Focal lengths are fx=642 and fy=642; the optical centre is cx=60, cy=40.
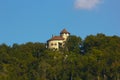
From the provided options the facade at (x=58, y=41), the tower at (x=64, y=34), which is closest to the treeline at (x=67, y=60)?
the facade at (x=58, y=41)

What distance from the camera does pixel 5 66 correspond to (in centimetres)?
11656

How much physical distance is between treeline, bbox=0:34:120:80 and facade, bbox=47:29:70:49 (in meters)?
5.02

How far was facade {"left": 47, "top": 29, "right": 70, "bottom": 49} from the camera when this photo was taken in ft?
441

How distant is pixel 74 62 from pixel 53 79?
20.5 feet

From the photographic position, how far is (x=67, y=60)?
116m

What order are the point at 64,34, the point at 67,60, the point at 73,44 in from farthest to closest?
the point at 64,34, the point at 73,44, the point at 67,60

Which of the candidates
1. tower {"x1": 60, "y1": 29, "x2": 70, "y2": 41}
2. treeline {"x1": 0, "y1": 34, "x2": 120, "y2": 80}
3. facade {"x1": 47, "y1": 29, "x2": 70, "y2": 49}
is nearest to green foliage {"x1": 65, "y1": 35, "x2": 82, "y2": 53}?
treeline {"x1": 0, "y1": 34, "x2": 120, "y2": 80}

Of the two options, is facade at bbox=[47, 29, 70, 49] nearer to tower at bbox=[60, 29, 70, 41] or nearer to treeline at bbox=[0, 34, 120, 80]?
tower at bbox=[60, 29, 70, 41]

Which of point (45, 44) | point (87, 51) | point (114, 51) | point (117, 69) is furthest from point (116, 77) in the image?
point (45, 44)

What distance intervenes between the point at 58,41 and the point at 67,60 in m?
19.4

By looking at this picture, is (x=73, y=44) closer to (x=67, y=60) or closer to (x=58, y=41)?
(x=58, y=41)

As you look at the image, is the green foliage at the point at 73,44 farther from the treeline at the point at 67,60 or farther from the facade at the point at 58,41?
the facade at the point at 58,41

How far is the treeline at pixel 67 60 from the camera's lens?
355ft

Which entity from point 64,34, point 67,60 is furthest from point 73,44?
point 64,34
